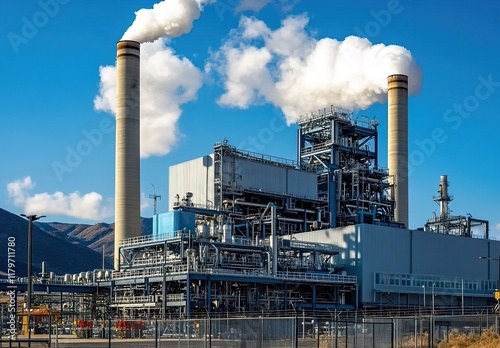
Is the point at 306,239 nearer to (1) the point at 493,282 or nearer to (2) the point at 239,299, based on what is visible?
(2) the point at 239,299

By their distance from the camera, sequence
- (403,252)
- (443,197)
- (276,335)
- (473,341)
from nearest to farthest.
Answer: (276,335), (473,341), (403,252), (443,197)

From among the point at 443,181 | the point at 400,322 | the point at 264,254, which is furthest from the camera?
the point at 443,181

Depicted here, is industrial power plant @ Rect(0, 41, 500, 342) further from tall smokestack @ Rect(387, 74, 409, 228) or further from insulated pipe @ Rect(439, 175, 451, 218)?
insulated pipe @ Rect(439, 175, 451, 218)

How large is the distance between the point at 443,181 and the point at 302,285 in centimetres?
4480

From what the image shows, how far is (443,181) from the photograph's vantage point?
395 ft

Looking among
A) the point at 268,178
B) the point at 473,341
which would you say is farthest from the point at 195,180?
the point at 473,341

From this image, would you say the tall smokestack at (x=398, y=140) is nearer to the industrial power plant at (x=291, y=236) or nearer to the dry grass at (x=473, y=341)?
the industrial power plant at (x=291, y=236)

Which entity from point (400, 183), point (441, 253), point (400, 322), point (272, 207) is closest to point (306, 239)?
point (272, 207)

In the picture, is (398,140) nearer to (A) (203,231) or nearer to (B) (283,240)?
(B) (283,240)

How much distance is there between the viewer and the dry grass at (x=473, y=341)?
42406mm

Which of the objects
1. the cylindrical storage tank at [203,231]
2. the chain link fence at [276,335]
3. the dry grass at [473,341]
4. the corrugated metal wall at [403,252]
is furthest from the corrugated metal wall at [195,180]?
the dry grass at [473,341]

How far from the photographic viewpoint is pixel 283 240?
83.8m

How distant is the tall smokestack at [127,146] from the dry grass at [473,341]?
49980 millimetres

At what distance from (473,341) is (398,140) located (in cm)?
6874
